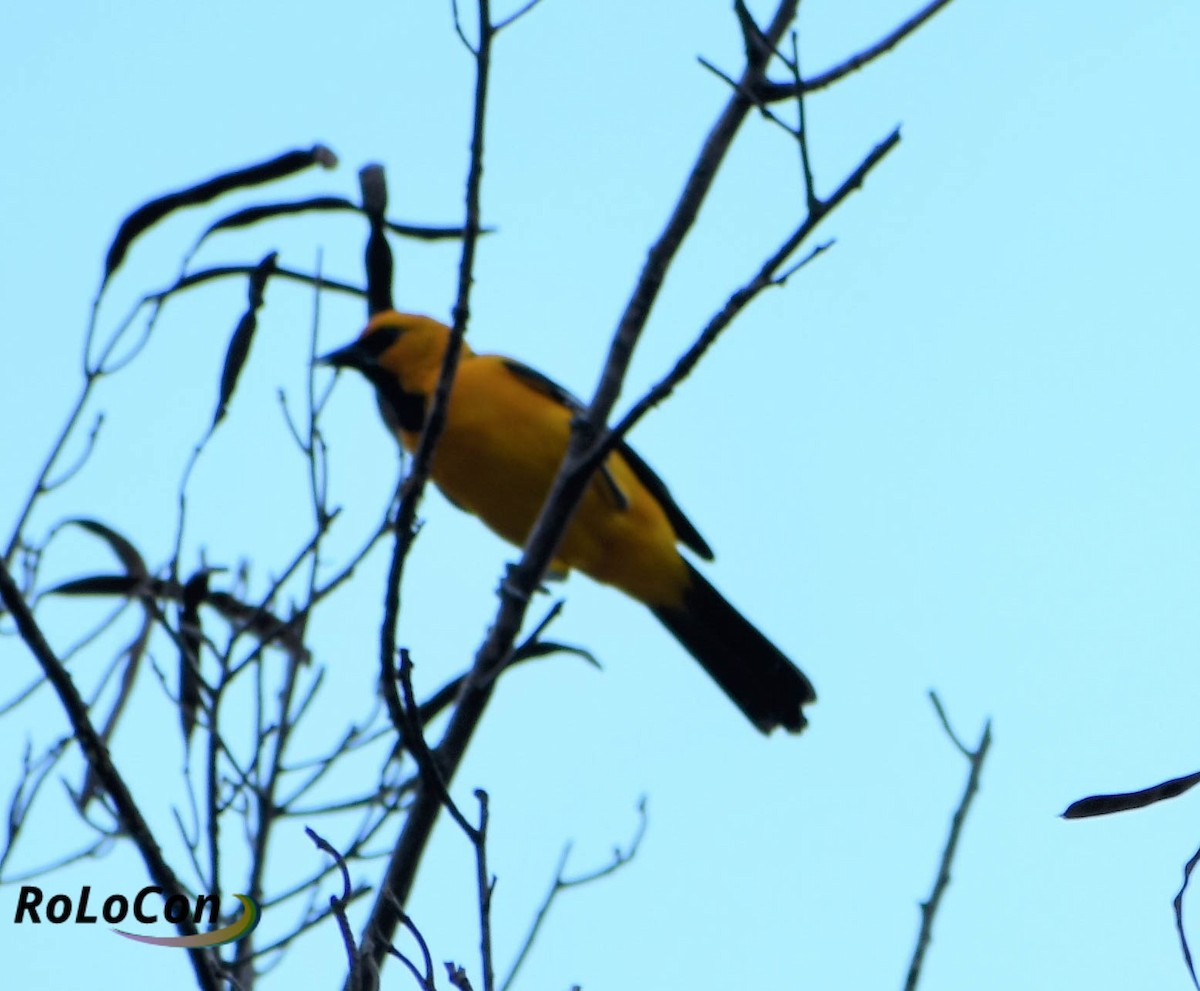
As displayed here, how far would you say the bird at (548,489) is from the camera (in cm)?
495

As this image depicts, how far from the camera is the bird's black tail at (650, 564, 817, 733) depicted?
18.0 feet

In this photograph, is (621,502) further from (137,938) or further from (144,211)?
(137,938)

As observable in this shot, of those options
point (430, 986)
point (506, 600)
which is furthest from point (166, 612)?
point (430, 986)

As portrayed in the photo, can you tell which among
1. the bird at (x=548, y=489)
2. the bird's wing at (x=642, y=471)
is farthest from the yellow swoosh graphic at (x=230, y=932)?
the bird's wing at (x=642, y=471)

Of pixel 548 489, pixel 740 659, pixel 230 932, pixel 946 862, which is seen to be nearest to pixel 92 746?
pixel 230 932

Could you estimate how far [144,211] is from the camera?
3.03 meters

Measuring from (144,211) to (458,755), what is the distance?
1257mm

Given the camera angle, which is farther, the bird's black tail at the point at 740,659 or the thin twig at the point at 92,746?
the bird's black tail at the point at 740,659

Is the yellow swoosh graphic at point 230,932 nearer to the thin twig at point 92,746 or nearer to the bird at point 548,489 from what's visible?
the thin twig at point 92,746

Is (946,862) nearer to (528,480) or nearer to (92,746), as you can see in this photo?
(92,746)

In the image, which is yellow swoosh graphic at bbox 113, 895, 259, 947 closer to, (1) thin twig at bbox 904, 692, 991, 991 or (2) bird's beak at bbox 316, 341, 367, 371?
(1) thin twig at bbox 904, 692, 991, 991

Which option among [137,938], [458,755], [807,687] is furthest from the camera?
[807,687]

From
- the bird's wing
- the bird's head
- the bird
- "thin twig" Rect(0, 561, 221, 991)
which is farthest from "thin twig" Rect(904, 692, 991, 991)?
the bird's head

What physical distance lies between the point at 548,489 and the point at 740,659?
1.09 m
